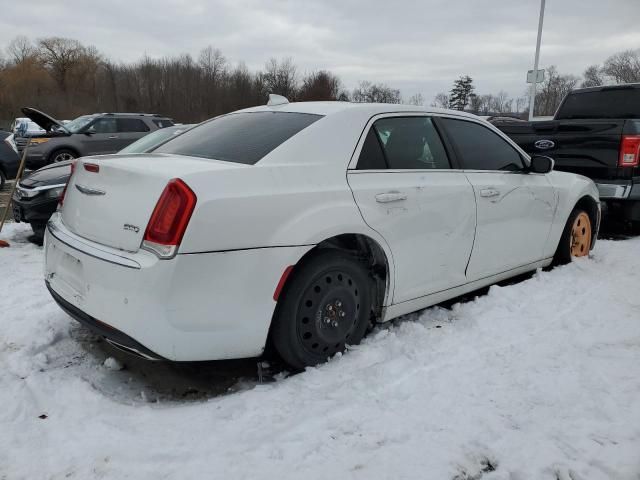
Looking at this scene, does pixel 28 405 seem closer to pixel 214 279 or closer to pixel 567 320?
pixel 214 279

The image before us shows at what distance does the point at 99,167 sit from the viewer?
2.68m

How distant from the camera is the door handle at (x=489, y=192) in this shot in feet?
11.9

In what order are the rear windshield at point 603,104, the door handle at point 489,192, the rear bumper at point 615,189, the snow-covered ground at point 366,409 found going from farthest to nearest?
the rear windshield at point 603,104 → the rear bumper at point 615,189 → the door handle at point 489,192 → the snow-covered ground at point 366,409

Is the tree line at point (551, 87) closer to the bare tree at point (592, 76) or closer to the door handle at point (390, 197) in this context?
the bare tree at point (592, 76)

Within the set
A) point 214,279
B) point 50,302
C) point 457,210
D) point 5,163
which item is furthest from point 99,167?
point 5,163

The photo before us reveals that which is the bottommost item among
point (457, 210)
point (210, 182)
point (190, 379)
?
point (190, 379)

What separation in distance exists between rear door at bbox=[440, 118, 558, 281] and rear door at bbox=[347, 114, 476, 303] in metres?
0.16

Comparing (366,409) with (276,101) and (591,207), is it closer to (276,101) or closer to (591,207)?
(276,101)

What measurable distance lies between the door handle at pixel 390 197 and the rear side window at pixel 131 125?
11.4 metres

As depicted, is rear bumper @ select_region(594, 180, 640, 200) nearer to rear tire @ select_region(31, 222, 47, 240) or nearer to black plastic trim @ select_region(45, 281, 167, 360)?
black plastic trim @ select_region(45, 281, 167, 360)

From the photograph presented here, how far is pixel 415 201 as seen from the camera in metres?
3.13

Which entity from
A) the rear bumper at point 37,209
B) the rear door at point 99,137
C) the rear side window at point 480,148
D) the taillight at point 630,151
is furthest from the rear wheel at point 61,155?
the taillight at point 630,151

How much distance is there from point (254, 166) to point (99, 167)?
0.88 meters

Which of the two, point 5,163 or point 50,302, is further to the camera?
point 5,163
